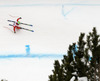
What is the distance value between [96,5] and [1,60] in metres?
2.21

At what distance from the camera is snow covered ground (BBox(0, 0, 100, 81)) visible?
253 centimetres

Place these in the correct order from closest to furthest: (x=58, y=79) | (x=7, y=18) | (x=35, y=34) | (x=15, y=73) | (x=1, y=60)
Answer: (x=58, y=79) < (x=15, y=73) < (x=1, y=60) < (x=35, y=34) < (x=7, y=18)

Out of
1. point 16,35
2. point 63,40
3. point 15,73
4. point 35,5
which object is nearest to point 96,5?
point 63,40

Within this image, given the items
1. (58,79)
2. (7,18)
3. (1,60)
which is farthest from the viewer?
(7,18)

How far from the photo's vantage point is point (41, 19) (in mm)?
3035

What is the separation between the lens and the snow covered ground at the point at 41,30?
2.53 metres

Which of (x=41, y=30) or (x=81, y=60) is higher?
(x=41, y=30)

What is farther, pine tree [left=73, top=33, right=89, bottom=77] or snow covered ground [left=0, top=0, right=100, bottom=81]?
snow covered ground [left=0, top=0, right=100, bottom=81]

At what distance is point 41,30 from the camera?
115 inches

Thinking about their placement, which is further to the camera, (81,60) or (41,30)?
(41,30)

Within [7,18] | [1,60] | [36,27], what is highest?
[7,18]

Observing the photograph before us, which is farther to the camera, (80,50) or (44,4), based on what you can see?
(44,4)

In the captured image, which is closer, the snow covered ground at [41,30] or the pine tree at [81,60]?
the pine tree at [81,60]

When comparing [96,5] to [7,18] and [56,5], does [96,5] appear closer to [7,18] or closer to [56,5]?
[56,5]
